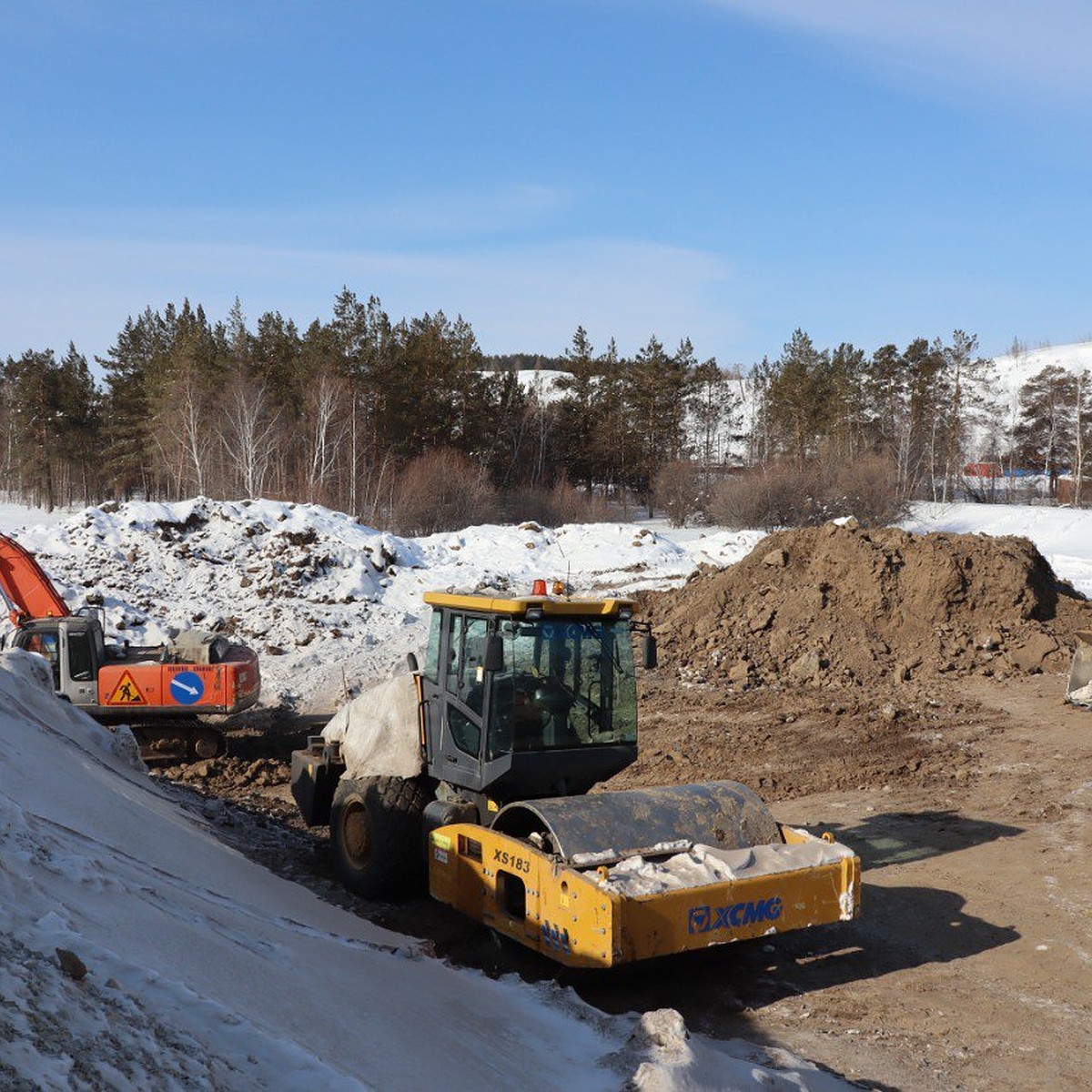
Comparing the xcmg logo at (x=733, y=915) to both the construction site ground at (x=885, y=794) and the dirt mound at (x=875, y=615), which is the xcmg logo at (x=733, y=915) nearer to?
the construction site ground at (x=885, y=794)

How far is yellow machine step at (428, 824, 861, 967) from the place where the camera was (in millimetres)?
5676

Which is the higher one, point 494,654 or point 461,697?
point 494,654

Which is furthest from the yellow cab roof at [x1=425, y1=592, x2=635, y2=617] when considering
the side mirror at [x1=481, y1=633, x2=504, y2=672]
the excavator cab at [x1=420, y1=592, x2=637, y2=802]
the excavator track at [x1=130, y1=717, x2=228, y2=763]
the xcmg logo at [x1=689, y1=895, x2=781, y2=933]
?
the excavator track at [x1=130, y1=717, x2=228, y2=763]

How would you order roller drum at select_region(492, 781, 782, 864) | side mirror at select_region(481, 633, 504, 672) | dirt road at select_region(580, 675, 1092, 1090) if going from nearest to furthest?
1. dirt road at select_region(580, 675, 1092, 1090)
2. roller drum at select_region(492, 781, 782, 864)
3. side mirror at select_region(481, 633, 504, 672)

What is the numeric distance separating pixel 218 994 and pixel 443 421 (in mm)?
42398

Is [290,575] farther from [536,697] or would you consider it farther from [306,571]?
[536,697]

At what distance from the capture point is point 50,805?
19.2 feet

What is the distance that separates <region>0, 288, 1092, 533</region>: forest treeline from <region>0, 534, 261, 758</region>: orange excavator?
77.8ft

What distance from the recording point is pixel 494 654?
659 cm

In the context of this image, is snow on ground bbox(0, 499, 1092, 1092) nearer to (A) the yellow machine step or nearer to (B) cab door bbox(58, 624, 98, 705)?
(A) the yellow machine step

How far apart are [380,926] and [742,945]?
→ 7.69 ft

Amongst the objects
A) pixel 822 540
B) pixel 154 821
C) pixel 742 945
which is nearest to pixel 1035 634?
pixel 822 540

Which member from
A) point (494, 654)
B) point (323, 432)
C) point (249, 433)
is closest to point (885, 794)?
point (494, 654)

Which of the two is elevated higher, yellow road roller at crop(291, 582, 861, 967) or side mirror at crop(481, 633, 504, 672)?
side mirror at crop(481, 633, 504, 672)
